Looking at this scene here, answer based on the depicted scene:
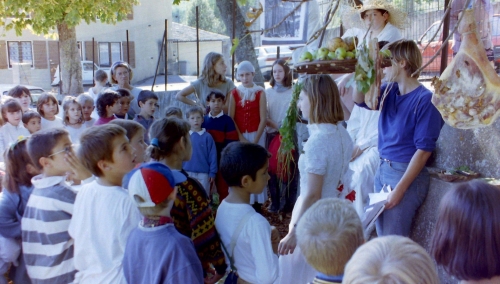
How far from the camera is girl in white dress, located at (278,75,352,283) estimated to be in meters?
2.93

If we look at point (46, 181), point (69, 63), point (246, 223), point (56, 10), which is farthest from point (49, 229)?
point (69, 63)

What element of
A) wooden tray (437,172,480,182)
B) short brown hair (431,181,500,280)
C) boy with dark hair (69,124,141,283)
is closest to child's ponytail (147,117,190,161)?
boy with dark hair (69,124,141,283)

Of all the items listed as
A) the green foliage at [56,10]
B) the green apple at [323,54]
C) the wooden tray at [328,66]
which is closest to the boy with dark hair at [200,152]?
the wooden tray at [328,66]

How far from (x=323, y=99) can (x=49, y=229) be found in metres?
1.81

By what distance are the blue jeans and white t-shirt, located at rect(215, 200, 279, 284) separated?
0.89 meters

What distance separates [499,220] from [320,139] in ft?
4.53

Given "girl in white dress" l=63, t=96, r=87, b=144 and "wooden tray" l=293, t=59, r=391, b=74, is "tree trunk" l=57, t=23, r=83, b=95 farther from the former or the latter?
"wooden tray" l=293, t=59, r=391, b=74

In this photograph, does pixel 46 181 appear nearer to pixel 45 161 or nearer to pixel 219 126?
pixel 45 161

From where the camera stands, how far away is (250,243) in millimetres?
2648

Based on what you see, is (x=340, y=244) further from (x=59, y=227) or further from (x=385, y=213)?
(x=59, y=227)

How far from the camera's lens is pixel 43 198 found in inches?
111

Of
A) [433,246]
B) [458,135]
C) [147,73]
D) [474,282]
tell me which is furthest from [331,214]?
[147,73]

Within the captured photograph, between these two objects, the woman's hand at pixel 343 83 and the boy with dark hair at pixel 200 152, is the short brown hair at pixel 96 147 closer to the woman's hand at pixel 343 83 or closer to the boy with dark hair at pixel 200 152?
the woman's hand at pixel 343 83

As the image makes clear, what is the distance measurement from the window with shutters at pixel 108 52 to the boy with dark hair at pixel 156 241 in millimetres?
25150
